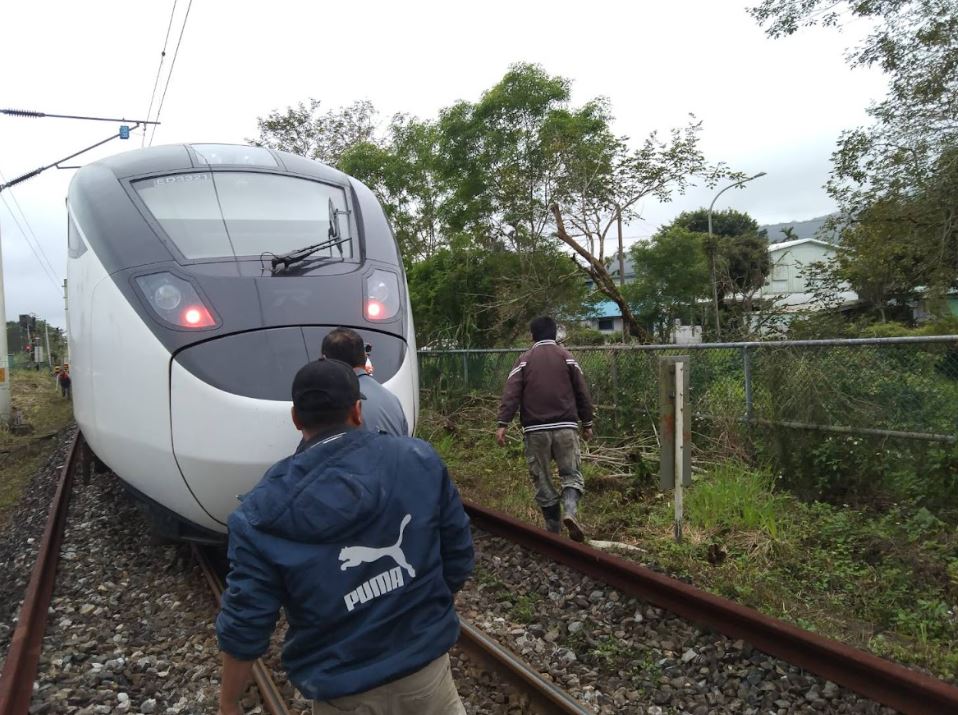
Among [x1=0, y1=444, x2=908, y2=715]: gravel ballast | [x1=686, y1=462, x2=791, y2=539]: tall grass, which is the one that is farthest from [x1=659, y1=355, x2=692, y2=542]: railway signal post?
[x1=0, y1=444, x2=908, y2=715]: gravel ballast

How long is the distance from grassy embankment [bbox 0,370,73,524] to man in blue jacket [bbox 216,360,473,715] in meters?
8.67

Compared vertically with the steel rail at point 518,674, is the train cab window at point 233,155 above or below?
above

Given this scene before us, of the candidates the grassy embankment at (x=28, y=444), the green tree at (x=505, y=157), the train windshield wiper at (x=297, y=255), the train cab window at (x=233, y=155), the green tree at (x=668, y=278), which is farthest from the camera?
the green tree at (x=668, y=278)

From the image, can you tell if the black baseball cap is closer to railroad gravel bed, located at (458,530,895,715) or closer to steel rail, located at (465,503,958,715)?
railroad gravel bed, located at (458,530,895,715)

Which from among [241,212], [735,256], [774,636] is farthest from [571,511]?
[735,256]

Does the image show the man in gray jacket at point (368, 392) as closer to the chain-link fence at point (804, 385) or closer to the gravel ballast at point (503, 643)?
the gravel ballast at point (503, 643)

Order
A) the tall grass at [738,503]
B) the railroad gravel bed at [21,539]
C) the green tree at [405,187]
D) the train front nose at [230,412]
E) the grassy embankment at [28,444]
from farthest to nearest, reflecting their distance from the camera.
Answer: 1. the green tree at [405,187]
2. the grassy embankment at [28,444]
3. the tall grass at [738,503]
4. the railroad gravel bed at [21,539]
5. the train front nose at [230,412]

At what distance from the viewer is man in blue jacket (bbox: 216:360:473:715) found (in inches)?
72.3

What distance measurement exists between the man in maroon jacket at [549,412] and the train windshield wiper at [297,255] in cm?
177

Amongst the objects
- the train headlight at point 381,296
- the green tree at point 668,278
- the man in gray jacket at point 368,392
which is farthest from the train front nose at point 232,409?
the green tree at point 668,278

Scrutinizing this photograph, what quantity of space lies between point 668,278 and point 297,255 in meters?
23.9

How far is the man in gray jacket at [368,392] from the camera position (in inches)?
137

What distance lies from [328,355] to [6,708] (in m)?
2.01

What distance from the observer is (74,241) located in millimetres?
5086
